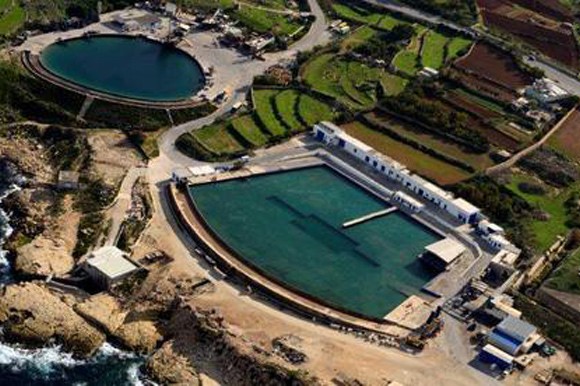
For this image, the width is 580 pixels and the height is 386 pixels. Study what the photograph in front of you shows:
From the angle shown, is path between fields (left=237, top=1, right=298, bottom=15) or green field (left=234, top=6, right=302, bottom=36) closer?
green field (left=234, top=6, right=302, bottom=36)

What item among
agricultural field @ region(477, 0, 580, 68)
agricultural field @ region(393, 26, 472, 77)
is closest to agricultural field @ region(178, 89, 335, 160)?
agricultural field @ region(393, 26, 472, 77)

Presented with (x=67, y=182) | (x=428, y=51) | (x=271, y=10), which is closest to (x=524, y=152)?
(x=428, y=51)

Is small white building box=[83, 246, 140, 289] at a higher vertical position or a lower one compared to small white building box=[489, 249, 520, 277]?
lower

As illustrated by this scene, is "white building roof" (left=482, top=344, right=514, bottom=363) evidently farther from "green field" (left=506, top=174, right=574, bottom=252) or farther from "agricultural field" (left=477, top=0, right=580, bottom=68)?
"agricultural field" (left=477, top=0, right=580, bottom=68)

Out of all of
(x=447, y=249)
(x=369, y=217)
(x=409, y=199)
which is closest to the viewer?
(x=447, y=249)

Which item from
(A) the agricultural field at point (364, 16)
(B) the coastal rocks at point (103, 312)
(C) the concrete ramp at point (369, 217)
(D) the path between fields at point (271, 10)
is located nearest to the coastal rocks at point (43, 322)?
(B) the coastal rocks at point (103, 312)

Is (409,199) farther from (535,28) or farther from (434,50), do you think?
(535,28)

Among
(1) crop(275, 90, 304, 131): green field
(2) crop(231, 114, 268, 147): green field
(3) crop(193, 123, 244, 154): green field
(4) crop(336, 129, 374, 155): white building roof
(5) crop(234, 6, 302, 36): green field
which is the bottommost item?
(3) crop(193, 123, 244, 154): green field
